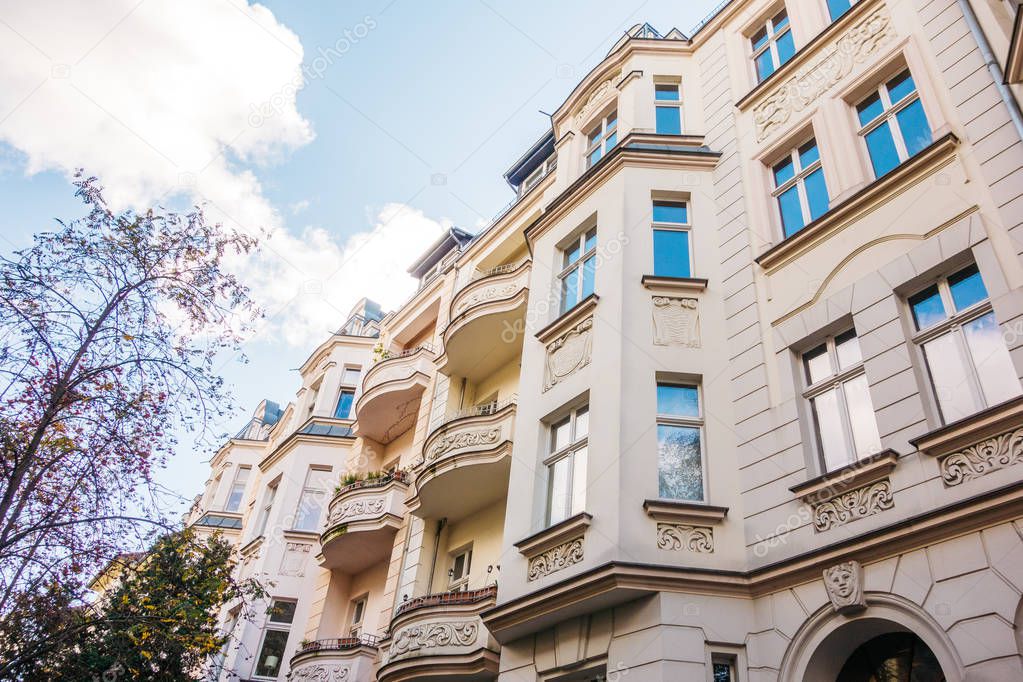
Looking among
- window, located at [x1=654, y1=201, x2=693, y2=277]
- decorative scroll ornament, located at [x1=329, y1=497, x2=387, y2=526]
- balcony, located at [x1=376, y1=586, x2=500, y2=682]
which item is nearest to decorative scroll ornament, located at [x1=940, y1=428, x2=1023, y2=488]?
window, located at [x1=654, y1=201, x2=693, y2=277]

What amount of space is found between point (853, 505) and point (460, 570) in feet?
31.5

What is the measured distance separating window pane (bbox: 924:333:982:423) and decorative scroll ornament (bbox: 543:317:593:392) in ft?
17.0

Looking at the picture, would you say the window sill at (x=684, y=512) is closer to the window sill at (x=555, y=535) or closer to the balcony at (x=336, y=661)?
the window sill at (x=555, y=535)

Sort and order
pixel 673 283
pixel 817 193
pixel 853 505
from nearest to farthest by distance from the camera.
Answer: pixel 853 505 → pixel 817 193 → pixel 673 283

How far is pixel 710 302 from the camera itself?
479 inches

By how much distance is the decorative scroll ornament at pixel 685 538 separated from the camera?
9.81 m

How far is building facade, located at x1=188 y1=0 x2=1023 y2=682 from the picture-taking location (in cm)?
813

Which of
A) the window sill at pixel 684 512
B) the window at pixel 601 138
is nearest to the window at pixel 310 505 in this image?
the window at pixel 601 138

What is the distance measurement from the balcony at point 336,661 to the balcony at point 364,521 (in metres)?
2.35

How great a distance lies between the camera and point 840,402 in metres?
9.70

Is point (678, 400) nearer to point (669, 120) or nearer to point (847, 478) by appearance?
point (847, 478)

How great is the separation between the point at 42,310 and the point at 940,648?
11.4 metres

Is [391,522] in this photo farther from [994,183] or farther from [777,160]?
[994,183]

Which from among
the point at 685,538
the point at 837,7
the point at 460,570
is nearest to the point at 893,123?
the point at 837,7
